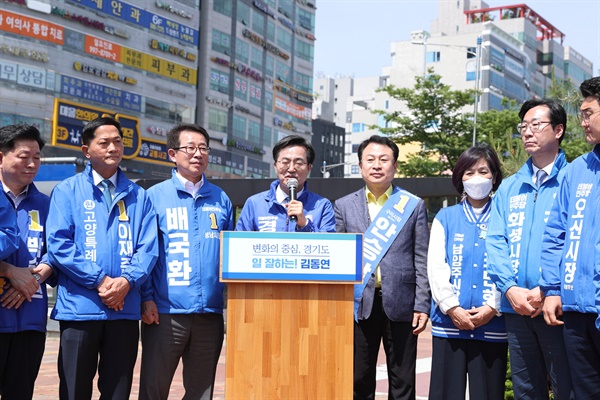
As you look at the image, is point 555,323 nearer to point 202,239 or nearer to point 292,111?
point 202,239

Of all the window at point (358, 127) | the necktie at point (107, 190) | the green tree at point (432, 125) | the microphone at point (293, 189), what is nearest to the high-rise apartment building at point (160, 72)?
the green tree at point (432, 125)

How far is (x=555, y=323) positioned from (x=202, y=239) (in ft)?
7.56

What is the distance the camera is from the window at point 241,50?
2356 inches

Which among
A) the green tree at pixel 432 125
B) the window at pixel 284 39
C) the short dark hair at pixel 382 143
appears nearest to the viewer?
the short dark hair at pixel 382 143

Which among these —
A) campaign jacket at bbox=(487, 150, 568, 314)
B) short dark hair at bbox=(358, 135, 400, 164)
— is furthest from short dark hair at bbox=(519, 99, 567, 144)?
short dark hair at bbox=(358, 135, 400, 164)

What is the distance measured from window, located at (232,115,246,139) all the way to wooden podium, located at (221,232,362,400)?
55.1 m

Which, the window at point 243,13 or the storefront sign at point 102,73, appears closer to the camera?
the storefront sign at point 102,73

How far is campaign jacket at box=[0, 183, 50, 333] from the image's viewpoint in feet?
17.1

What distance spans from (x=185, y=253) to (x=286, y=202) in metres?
0.77

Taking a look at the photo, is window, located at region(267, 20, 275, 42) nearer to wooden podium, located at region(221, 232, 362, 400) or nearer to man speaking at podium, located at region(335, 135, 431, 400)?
man speaking at podium, located at region(335, 135, 431, 400)

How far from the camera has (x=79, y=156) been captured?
4559 centimetres

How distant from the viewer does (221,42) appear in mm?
58000

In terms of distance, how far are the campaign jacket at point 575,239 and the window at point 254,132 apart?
57.7m

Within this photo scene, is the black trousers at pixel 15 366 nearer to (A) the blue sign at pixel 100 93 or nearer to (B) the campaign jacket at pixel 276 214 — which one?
(B) the campaign jacket at pixel 276 214
